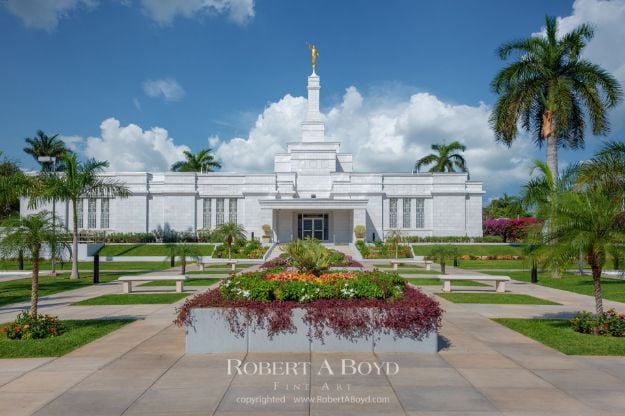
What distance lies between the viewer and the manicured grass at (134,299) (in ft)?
46.9

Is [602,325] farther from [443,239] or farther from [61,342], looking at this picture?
[443,239]

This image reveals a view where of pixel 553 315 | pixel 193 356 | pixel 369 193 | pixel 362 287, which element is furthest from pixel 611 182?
pixel 369 193

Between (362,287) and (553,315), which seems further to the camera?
(553,315)

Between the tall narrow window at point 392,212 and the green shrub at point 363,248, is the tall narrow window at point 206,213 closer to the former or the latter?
the green shrub at point 363,248

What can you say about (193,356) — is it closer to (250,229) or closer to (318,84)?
(250,229)

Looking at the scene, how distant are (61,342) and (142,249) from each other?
28.5 meters

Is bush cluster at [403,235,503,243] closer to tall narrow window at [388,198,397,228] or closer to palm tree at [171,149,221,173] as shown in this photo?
tall narrow window at [388,198,397,228]

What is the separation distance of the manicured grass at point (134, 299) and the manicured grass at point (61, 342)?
11.3 feet

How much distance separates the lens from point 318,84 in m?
48.1

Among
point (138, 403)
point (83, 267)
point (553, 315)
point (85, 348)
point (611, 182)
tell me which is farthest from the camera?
point (83, 267)

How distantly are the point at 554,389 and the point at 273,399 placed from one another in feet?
11.7

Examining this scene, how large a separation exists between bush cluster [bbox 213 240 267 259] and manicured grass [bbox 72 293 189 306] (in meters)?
17.0

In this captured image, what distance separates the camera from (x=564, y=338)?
9.03m

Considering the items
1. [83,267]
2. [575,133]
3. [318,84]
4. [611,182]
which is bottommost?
[83,267]
